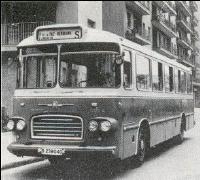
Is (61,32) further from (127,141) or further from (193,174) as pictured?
(193,174)

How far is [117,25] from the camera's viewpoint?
38625mm

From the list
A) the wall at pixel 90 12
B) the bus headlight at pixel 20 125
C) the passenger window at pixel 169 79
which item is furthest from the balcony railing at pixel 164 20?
the bus headlight at pixel 20 125

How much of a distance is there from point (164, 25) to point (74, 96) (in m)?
48.1

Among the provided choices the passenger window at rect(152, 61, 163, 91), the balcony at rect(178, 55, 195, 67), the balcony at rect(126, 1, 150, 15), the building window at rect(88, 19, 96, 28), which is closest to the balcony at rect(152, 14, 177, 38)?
the balcony at rect(126, 1, 150, 15)

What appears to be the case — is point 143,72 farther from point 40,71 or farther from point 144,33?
point 144,33

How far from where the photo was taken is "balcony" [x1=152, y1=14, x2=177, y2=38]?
52319mm

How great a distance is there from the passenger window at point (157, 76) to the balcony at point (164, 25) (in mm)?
38510

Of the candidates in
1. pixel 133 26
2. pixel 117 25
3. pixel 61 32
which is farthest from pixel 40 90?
pixel 133 26

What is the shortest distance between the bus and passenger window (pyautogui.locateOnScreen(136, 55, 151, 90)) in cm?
53

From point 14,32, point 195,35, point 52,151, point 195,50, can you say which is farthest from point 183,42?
point 52,151

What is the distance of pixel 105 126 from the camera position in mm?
9078

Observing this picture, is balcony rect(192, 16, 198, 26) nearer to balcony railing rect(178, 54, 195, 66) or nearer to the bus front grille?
balcony railing rect(178, 54, 195, 66)

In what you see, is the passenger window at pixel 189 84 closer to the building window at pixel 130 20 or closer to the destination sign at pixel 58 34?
the destination sign at pixel 58 34

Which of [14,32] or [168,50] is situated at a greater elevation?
[168,50]
